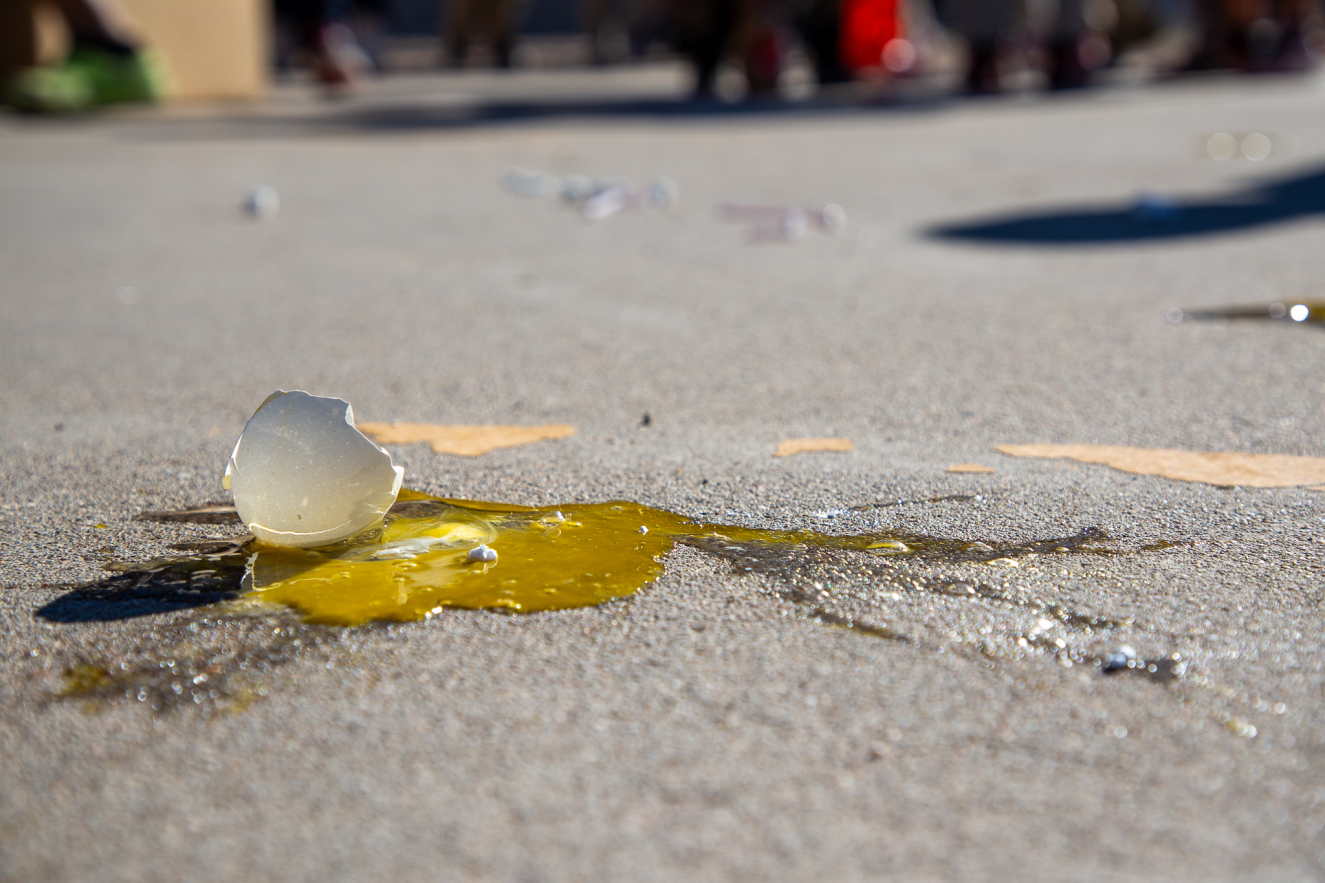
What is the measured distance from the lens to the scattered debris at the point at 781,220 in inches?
197

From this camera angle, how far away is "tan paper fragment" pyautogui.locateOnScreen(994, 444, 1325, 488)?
2309 mm

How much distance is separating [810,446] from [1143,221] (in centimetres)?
299

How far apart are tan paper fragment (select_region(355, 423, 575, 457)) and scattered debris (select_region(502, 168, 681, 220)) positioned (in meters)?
2.87

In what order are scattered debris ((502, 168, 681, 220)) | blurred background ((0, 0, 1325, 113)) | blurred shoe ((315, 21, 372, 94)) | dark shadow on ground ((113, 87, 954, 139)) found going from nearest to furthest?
scattered debris ((502, 168, 681, 220))
dark shadow on ground ((113, 87, 954, 139))
blurred background ((0, 0, 1325, 113))
blurred shoe ((315, 21, 372, 94))

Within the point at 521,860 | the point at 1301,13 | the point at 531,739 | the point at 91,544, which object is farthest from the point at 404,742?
the point at 1301,13

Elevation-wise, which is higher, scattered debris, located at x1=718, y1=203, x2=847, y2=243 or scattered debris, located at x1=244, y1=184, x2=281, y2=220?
scattered debris, located at x1=244, y1=184, x2=281, y2=220

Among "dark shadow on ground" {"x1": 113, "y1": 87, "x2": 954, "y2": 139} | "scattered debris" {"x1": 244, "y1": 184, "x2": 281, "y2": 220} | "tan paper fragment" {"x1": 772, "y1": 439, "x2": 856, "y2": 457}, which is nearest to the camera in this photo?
"tan paper fragment" {"x1": 772, "y1": 439, "x2": 856, "y2": 457}

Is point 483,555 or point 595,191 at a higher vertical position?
point 595,191

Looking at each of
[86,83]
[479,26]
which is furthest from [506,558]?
[479,26]

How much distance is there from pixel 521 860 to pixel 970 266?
340 cm

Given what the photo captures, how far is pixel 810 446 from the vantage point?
257 centimetres

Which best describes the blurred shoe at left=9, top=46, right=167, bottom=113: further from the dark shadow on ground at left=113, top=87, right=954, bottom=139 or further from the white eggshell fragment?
the white eggshell fragment

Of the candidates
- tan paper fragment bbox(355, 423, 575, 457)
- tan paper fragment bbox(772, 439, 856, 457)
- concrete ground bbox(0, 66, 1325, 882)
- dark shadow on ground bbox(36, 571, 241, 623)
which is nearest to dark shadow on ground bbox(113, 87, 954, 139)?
concrete ground bbox(0, 66, 1325, 882)

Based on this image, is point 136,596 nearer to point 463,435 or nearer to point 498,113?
point 463,435
